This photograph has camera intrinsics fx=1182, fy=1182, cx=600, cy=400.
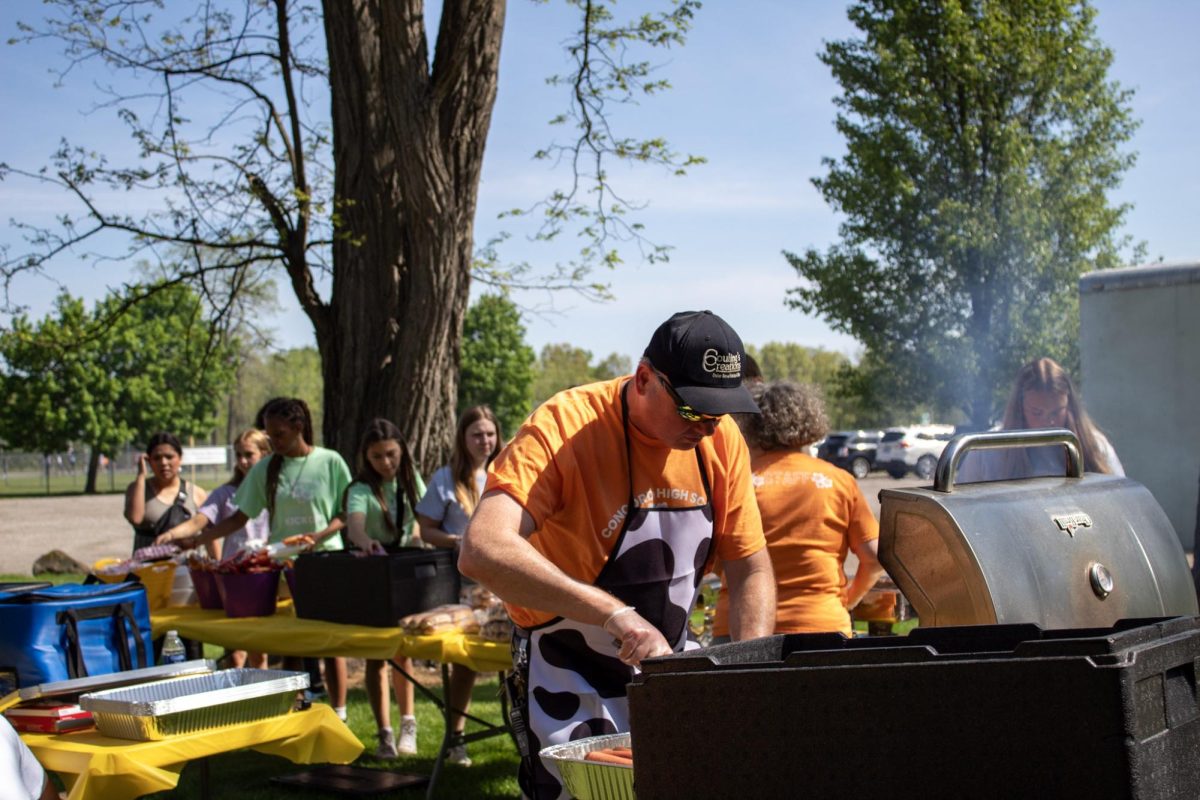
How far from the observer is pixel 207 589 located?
5.63 meters

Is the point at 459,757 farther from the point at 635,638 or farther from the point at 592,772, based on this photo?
the point at 592,772

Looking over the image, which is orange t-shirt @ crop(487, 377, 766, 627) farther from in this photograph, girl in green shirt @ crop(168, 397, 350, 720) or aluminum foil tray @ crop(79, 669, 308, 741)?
girl in green shirt @ crop(168, 397, 350, 720)

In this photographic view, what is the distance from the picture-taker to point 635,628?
2.06 meters

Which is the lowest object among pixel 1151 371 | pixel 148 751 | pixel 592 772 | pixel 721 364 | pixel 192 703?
pixel 148 751

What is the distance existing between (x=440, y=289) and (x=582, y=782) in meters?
5.99

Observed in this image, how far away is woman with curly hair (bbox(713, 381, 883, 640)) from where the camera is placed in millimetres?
3713

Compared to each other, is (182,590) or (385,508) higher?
(385,508)

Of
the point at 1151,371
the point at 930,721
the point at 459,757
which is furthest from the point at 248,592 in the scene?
the point at 1151,371

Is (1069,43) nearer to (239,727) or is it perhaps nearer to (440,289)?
(440,289)

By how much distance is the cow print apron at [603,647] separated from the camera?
241 centimetres

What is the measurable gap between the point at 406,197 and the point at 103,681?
14.5 ft

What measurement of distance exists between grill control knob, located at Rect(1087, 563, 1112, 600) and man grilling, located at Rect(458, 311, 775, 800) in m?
0.69

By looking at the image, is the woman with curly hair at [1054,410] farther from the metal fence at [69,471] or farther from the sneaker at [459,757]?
the metal fence at [69,471]

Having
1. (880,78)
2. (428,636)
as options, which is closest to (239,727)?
(428,636)
